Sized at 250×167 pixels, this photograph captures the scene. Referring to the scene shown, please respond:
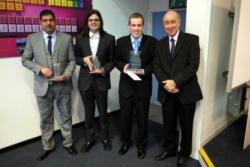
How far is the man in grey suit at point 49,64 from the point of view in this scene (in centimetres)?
241

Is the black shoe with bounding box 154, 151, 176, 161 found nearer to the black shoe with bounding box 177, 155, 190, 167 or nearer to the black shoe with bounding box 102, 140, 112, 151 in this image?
the black shoe with bounding box 177, 155, 190, 167

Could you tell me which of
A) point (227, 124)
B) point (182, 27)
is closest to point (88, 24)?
point (182, 27)

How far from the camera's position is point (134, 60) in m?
2.47

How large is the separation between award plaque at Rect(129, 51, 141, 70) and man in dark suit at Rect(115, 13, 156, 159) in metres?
0.03

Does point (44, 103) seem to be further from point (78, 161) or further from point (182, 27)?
point (182, 27)

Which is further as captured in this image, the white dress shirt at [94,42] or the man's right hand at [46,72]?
the white dress shirt at [94,42]

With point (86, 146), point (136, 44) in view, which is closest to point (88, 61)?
point (136, 44)

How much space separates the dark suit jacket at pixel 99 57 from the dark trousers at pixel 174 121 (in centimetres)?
75

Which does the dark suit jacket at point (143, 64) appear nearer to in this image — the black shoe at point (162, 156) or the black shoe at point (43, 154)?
the black shoe at point (162, 156)

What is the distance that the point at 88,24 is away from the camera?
2.53m

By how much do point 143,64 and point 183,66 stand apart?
0.45 m

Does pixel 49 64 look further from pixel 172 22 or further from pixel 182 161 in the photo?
pixel 182 161

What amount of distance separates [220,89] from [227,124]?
71 cm

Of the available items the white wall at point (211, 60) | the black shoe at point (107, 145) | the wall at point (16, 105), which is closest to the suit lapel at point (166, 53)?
the white wall at point (211, 60)
